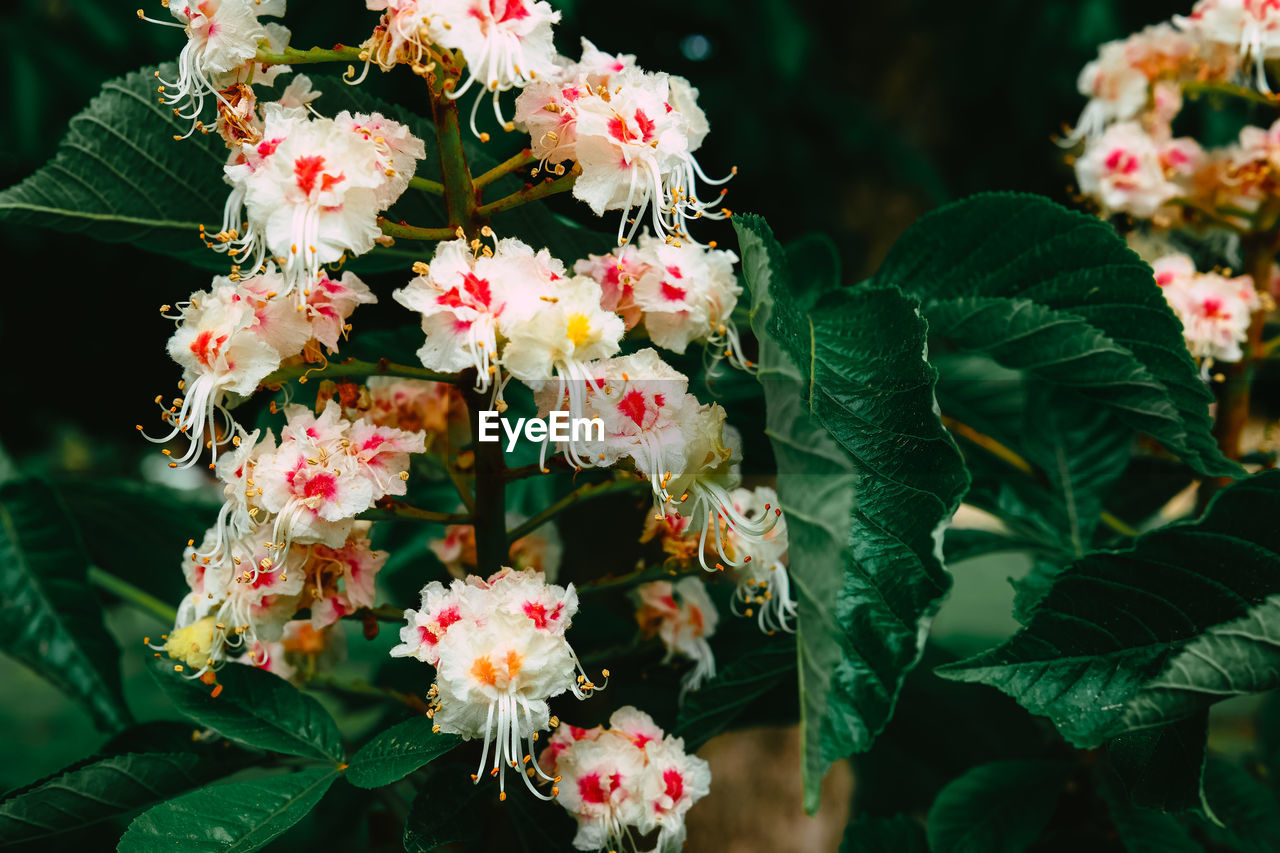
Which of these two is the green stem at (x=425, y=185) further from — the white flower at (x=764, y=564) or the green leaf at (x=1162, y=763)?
the green leaf at (x=1162, y=763)

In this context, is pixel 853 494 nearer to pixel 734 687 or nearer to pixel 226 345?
pixel 734 687

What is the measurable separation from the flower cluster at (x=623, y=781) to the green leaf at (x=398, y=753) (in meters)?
0.07

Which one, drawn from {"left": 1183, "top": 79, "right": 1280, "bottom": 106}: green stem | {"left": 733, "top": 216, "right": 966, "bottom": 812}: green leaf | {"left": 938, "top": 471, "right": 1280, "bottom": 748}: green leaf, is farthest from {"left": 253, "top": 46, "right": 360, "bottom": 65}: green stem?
{"left": 1183, "top": 79, "right": 1280, "bottom": 106}: green stem

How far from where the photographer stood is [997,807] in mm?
786

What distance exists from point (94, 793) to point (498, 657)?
0.29 metres

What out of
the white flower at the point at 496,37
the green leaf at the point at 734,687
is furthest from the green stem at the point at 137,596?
the white flower at the point at 496,37

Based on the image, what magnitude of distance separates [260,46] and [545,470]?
0.92 ft

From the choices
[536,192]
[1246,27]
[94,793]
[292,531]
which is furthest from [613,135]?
[1246,27]

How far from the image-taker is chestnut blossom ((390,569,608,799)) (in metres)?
0.50

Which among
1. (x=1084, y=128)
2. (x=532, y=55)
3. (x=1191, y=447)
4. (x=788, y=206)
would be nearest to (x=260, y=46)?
(x=532, y=55)

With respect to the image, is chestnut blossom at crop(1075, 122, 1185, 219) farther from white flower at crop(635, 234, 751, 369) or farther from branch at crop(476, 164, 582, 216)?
branch at crop(476, 164, 582, 216)

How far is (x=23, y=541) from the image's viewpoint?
825 millimetres

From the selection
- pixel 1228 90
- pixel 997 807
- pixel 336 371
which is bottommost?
pixel 997 807

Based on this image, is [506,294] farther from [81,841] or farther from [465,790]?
[81,841]
